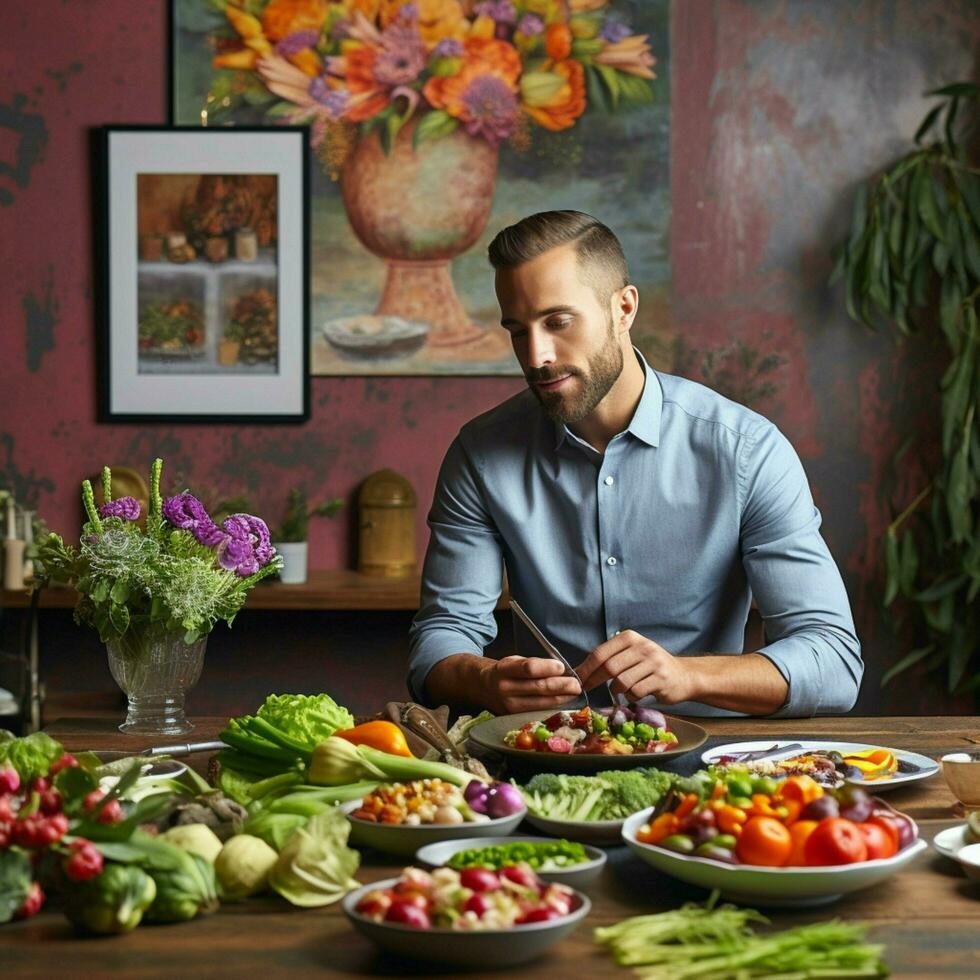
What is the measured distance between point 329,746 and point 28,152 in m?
3.18

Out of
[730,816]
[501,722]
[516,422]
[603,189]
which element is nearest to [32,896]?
[730,816]

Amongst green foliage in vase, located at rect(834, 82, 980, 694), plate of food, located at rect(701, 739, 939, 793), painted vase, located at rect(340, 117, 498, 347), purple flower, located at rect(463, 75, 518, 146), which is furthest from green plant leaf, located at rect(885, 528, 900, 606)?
plate of food, located at rect(701, 739, 939, 793)

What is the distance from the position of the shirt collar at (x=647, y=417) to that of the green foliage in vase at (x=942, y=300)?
162cm

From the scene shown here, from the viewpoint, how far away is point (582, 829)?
1.35 metres

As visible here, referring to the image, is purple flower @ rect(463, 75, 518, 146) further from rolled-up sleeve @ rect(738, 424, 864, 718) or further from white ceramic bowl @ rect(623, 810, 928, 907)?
white ceramic bowl @ rect(623, 810, 928, 907)

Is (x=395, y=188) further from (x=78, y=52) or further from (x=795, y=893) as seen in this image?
(x=795, y=893)

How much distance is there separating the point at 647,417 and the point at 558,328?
0.25 meters

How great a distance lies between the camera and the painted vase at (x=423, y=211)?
4.03 m

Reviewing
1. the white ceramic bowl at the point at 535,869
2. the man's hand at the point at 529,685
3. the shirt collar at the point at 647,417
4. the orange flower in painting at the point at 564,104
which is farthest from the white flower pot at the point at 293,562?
the white ceramic bowl at the point at 535,869

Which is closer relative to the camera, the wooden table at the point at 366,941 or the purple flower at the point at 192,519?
the wooden table at the point at 366,941

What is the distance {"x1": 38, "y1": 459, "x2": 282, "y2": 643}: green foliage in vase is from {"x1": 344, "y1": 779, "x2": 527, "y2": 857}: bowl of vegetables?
604 mm

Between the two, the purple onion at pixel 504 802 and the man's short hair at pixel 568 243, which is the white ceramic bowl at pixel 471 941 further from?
the man's short hair at pixel 568 243

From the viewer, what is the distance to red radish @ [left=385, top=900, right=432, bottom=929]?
3.37ft

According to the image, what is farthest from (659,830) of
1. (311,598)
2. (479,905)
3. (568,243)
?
(311,598)
